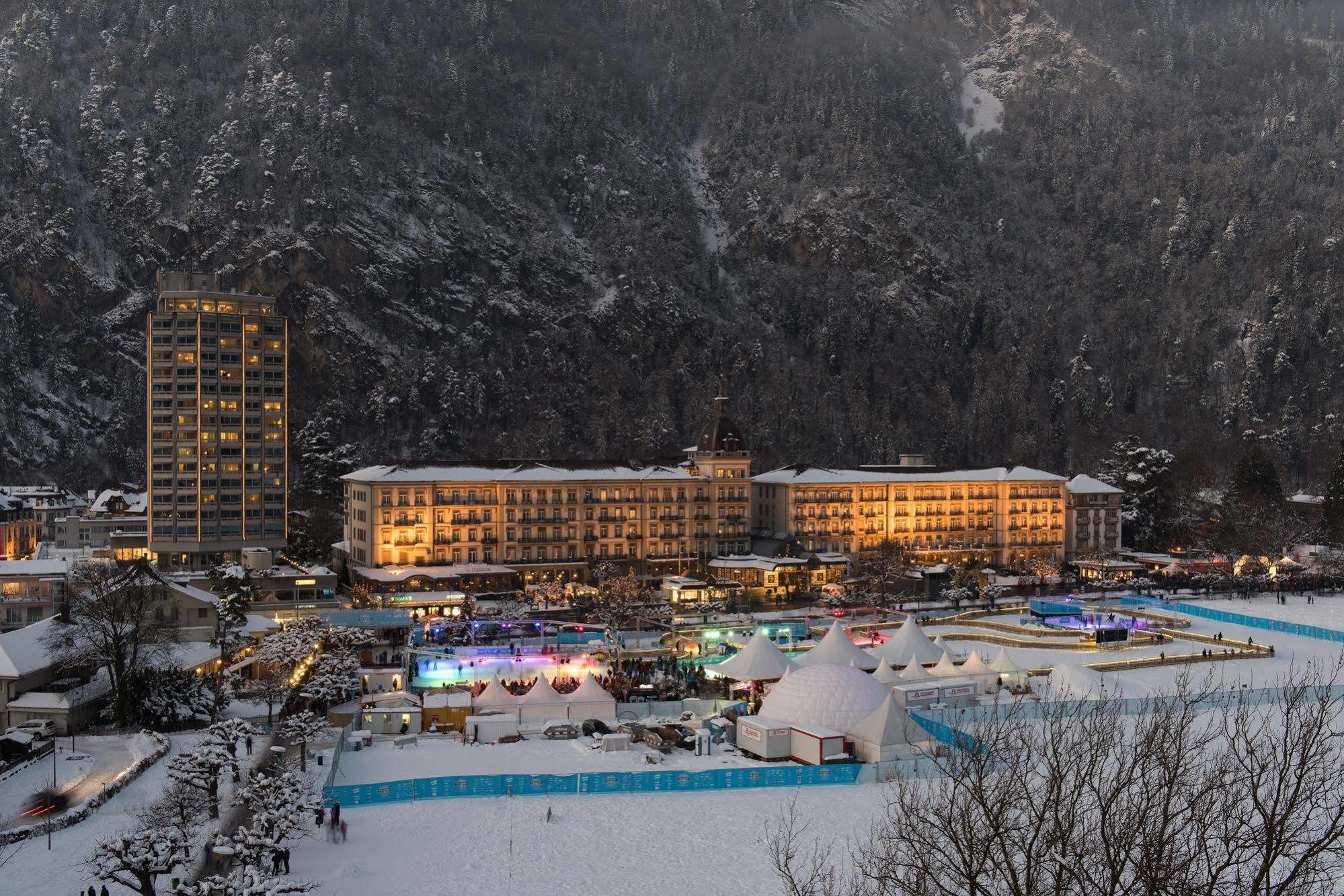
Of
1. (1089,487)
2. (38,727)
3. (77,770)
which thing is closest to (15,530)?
(38,727)

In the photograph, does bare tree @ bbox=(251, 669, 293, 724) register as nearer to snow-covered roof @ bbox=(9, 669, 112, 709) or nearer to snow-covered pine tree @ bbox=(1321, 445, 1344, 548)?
snow-covered roof @ bbox=(9, 669, 112, 709)

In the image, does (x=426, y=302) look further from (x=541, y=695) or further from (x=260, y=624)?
(x=541, y=695)

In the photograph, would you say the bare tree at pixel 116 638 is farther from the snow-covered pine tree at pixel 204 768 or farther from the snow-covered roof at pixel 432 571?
the snow-covered roof at pixel 432 571

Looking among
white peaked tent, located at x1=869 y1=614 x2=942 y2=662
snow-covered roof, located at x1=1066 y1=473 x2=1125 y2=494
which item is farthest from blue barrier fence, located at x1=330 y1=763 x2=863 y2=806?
snow-covered roof, located at x1=1066 y1=473 x2=1125 y2=494

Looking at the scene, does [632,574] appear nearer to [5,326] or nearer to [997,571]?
[997,571]

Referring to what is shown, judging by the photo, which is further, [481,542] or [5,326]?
[5,326]

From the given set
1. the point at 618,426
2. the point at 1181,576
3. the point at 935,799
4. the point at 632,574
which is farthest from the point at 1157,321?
the point at 935,799
